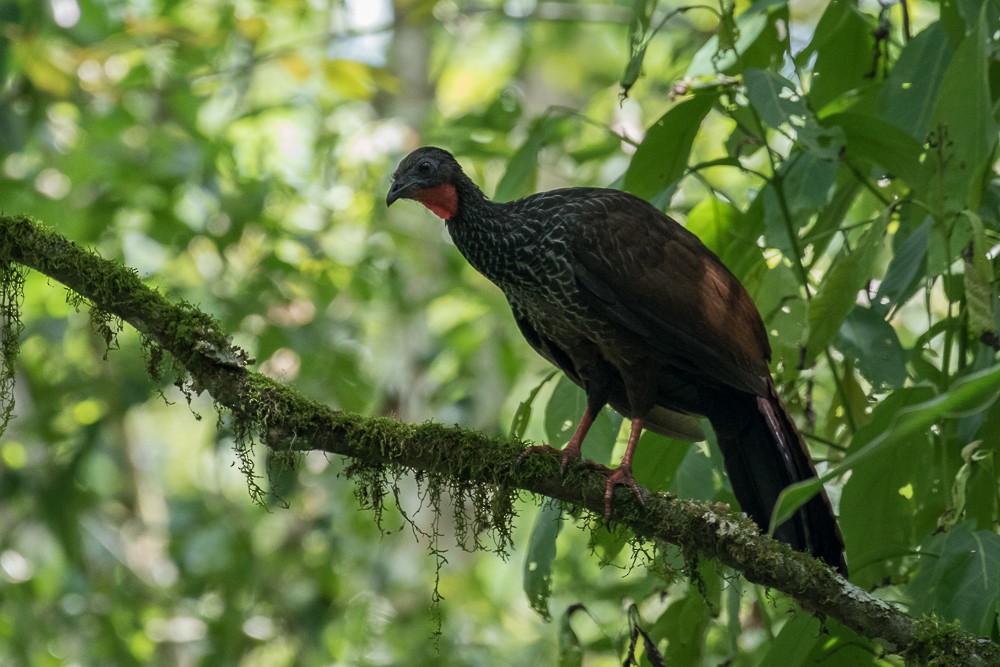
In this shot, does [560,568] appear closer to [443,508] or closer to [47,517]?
[443,508]

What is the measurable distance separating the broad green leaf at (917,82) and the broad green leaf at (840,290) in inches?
20.4

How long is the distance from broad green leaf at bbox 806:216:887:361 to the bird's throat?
3.98 ft

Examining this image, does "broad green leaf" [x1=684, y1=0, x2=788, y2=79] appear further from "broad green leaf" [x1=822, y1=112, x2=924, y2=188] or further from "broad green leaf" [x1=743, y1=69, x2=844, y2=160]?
"broad green leaf" [x1=822, y1=112, x2=924, y2=188]

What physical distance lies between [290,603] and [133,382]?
153 centimetres

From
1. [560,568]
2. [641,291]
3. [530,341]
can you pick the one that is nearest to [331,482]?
[560,568]

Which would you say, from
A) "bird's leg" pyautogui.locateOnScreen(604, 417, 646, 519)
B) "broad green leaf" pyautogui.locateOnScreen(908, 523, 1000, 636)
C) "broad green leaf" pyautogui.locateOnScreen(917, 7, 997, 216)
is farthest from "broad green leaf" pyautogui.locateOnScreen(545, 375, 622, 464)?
"broad green leaf" pyautogui.locateOnScreen(917, 7, 997, 216)

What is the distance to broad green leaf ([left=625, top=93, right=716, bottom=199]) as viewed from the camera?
317 cm

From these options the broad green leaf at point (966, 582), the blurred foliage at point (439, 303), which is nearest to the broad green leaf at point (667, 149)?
the blurred foliage at point (439, 303)

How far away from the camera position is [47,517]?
5.85 m

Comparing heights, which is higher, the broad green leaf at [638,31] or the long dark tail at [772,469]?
the broad green leaf at [638,31]

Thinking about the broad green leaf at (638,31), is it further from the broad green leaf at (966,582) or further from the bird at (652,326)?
the broad green leaf at (966,582)

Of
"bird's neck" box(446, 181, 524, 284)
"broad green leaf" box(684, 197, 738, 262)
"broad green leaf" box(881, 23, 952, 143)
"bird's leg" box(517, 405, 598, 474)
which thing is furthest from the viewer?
"broad green leaf" box(684, 197, 738, 262)

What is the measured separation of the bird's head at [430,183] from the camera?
137 inches

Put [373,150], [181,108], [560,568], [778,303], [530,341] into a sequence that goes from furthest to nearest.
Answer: [373,150] < [181,108] < [560,568] < [530,341] < [778,303]
